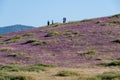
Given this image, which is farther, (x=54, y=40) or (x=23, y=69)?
(x=54, y=40)

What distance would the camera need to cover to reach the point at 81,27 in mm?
57562

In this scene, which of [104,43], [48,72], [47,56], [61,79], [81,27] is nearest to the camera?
[61,79]

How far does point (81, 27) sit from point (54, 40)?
449 inches

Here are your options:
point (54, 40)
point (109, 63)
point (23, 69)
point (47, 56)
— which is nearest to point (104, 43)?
point (54, 40)

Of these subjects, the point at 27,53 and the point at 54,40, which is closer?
the point at 27,53

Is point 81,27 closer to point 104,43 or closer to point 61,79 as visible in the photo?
point 104,43

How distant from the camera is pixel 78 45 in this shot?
44.5 meters

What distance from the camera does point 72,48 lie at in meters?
42.1

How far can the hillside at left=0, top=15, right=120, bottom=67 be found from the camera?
35.5 metres

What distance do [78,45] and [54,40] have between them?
3297mm

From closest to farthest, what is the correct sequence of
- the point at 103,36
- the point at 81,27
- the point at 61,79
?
the point at 61,79 < the point at 103,36 < the point at 81,27

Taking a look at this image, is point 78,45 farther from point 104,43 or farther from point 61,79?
point 61,79

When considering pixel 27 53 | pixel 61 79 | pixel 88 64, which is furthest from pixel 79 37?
pixel 61 79

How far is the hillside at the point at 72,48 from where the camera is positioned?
3547 cm
